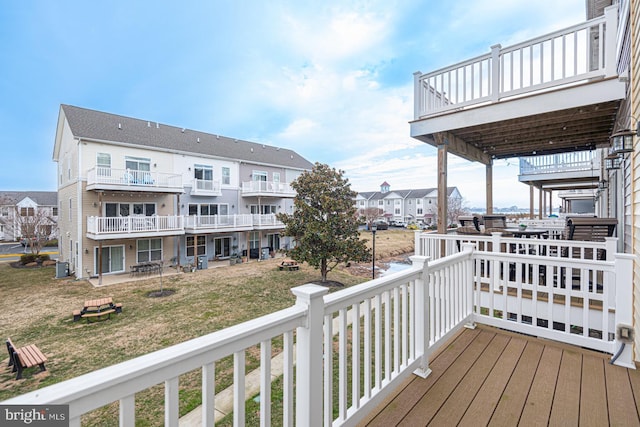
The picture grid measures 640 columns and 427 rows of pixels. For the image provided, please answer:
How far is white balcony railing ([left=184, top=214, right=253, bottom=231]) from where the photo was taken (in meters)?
14.7

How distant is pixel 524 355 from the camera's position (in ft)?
9.29

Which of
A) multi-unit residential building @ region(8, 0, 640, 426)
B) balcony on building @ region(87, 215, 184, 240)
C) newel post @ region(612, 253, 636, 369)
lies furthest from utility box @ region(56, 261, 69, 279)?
newel post @ region(612, 253, 636, 369)

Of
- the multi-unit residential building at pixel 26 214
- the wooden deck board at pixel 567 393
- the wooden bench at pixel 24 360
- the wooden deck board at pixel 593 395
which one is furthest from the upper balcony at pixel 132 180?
the wooden deck board at pixel 593 395

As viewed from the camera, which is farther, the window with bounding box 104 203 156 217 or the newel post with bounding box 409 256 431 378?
the window with bounding box 104 203 156 217

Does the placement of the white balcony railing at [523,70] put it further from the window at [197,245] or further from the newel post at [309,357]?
the window at [197,245]

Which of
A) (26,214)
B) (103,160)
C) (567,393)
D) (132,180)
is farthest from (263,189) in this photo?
(26,214)

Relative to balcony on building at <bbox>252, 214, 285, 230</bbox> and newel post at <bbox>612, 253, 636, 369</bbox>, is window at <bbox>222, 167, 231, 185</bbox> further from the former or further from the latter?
newel post at <bbox>612, 253, 636, 369</bbox>

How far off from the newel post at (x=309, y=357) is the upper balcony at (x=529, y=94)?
5.25 m

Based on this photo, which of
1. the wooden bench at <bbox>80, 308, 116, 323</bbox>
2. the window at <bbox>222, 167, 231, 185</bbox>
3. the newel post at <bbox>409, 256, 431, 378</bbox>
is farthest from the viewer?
the window at <bbox>222, 167, 231, 185</bbox>

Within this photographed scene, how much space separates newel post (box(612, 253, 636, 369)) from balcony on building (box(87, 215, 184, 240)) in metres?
14.6

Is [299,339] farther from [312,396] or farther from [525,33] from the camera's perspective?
[525,33]

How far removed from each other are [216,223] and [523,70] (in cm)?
1427

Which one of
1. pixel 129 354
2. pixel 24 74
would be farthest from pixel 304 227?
pixel 24 74

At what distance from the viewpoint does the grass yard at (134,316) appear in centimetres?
515
